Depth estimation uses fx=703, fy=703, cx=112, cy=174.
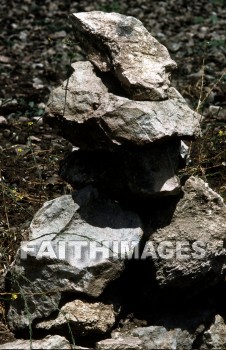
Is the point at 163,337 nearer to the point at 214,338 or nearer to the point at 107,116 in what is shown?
the point at 214,338

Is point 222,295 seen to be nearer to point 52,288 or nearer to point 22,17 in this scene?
point 52,288

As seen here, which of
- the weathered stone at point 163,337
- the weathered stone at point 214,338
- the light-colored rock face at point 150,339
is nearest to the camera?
the light-colored rock face at point 150,339

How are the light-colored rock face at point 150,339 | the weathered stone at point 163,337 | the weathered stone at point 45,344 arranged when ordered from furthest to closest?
the weathered stone at point 163,337, the light-colored rock face at point 150,339, the weathered stone at point 45,344

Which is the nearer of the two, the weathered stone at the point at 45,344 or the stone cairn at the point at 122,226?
the weathered stone at the point at 45,344

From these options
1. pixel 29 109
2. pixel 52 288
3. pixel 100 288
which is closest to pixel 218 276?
pixel 100 288

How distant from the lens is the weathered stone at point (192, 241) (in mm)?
3932

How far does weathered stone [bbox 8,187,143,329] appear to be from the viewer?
385 centimetres

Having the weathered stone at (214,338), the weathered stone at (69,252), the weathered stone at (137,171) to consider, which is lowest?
the weathered stone at (214,338)

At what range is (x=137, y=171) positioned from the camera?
12.8ft

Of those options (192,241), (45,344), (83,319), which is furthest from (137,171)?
(45,344)

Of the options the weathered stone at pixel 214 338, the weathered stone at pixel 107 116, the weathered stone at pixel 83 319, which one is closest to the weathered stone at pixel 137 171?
the weathered stone at pixel 107 116

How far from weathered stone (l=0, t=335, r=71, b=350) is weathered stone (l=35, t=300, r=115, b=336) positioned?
0.27 ft

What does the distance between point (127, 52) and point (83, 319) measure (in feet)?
4.91

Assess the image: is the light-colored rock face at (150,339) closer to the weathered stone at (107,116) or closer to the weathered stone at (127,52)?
the weathered stone at (107,116)
